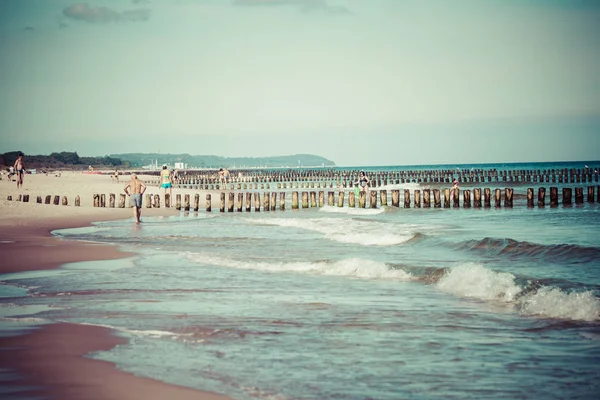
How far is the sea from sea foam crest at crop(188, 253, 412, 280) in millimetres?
39

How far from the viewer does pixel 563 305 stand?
8.78 metres

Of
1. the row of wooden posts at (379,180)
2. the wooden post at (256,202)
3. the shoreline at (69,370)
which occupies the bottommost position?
the shoreline at (69,370)

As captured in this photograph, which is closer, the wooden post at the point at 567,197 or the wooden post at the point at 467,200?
the wooden post at the point at 567,197

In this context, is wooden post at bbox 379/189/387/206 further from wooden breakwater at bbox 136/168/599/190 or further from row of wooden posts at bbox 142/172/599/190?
row of wooden posts at bbox 142/172/599/190

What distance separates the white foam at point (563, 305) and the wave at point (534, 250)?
6004 millimetres

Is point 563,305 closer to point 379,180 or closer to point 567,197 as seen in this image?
point 567,197

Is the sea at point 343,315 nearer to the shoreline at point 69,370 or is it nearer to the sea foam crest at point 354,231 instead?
the shoreline at point 69,370

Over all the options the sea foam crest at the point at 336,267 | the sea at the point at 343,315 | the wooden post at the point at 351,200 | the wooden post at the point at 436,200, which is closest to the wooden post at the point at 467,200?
the wooden post at the point at 436,200

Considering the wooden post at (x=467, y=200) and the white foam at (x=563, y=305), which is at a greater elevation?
the wooden post at (x=467, y=200)

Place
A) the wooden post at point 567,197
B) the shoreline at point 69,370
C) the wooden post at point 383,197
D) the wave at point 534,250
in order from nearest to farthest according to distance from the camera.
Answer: the shoreline at point 69,370, the wave at point 534,250, the wooden post at point 567,197, the wooden post at point 383,197

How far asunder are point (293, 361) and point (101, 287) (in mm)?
5569

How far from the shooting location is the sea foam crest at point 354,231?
1948 centimetres

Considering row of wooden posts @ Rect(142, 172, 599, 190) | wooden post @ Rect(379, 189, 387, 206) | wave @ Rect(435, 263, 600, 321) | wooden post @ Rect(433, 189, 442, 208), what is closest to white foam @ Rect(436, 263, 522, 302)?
wave @ Rect(435, 263, 600, 321)

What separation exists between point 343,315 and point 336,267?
4.84m
